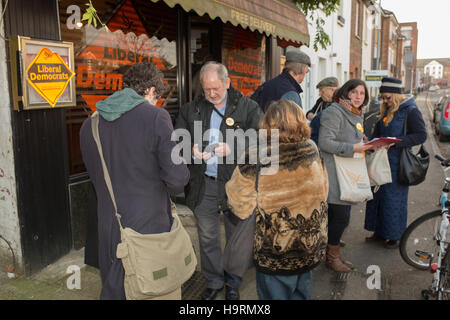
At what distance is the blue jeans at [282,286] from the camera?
7.95ft

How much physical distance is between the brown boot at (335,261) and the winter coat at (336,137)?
1.78ft

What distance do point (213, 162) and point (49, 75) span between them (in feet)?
5.13

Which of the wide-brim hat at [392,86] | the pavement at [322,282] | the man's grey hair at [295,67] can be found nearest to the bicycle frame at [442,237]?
the pavement at [322,282]

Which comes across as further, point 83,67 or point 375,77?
point 375,77

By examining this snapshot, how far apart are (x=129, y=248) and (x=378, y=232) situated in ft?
10.9

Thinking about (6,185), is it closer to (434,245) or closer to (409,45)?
(434,245)

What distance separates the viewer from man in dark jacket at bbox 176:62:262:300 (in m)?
3.12

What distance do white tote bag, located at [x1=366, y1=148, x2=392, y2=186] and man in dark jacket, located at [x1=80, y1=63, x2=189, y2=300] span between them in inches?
99.7

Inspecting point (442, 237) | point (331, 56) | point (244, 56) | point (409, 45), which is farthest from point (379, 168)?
→ point (409, 45)

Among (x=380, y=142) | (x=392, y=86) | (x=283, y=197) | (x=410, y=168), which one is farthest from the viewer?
(x=392, y=86)

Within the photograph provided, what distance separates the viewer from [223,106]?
320cm

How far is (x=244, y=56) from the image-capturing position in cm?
734

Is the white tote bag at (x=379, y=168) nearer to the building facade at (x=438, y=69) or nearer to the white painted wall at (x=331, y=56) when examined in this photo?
the white painted wall at (x=331, y=56)

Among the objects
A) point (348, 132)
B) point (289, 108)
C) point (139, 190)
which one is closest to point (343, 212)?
point (348, 132)
